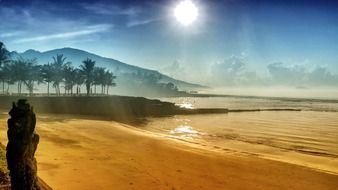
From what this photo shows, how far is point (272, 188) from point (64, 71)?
88.1 m

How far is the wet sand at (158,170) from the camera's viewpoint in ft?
44.6

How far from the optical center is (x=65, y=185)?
12.5 meters

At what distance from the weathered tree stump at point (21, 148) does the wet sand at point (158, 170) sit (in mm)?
4444

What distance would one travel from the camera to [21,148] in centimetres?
800

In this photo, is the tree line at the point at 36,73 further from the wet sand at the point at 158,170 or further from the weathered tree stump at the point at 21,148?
the weathered tree stump at the point at 21,148

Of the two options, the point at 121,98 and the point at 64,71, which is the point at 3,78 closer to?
the point at 64,71

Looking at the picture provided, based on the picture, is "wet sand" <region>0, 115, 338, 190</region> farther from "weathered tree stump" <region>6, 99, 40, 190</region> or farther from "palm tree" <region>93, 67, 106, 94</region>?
"palm tree" <region>93, 67, 106, 94</region>

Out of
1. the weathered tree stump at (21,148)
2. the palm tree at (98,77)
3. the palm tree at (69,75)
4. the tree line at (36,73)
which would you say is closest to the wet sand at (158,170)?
the weathered tree stump at (21,148)

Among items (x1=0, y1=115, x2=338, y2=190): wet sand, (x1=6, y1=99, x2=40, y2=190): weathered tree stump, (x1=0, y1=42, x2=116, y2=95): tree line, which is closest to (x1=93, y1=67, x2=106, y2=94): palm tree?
(x1=0, y1=42, x2=116, y2=95): tree line

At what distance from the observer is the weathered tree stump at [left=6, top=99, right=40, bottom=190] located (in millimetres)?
7922

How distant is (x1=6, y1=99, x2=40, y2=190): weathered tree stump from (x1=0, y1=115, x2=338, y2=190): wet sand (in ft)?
14.6

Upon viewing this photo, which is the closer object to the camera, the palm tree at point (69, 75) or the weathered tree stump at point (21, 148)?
the weathered tree stump at point (21, 148)

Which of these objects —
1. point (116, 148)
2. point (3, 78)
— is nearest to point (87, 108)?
point (3, 78)

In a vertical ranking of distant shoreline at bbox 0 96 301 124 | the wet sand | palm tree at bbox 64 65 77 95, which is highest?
palm tree at bbox 64 65 77 95
